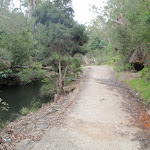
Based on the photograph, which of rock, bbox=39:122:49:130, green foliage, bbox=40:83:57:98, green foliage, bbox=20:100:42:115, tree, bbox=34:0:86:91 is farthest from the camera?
green foliage, bbox=40:83:57:98

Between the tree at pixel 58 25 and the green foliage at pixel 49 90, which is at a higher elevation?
the tree at pixel 58 25

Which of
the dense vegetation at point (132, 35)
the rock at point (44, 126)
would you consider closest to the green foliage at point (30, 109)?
the rock at point (44, 126)

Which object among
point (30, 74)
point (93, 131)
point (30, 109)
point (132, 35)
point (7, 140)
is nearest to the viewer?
point (7, 140)

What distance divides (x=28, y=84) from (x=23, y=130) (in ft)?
47.8

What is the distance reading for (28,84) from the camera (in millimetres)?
19344

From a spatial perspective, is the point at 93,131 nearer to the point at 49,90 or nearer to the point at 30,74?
the point at 49,90

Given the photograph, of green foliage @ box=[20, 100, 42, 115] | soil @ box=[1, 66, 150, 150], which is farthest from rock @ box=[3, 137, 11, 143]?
green foliage @ box=[20, 100, 42, 115]

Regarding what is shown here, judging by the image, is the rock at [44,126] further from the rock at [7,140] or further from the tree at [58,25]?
the tree at [58,25]

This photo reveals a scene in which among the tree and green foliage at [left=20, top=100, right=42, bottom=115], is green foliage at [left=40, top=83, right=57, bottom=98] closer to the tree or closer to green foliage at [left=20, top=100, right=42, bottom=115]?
the tree

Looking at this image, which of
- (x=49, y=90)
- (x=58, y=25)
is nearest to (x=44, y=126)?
(x=58, y=25)

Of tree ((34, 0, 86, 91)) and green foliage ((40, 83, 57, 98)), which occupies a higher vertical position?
tree ((34, 0, 86, 91))

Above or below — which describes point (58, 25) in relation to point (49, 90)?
above

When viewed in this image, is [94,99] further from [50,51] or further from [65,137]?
[50,51]

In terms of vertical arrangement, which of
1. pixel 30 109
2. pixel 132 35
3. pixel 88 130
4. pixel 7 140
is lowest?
pixel 30 109
